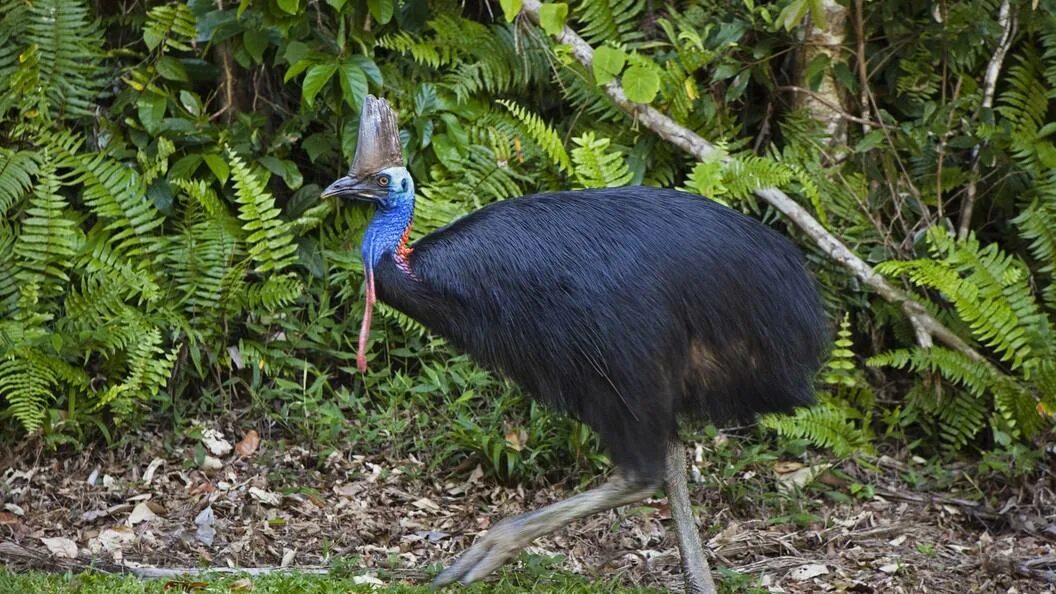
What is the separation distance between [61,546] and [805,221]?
3.24 meters

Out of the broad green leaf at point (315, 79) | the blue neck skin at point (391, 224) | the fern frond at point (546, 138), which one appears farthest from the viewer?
the fern frond at point (546, 138)

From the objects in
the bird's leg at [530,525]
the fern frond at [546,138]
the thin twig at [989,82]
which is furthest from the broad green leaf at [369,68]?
the thin twig at [989,82]

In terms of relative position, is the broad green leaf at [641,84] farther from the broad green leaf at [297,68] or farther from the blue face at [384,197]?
the blue face at [384,197]

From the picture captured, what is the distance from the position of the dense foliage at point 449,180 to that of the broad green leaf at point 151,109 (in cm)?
2

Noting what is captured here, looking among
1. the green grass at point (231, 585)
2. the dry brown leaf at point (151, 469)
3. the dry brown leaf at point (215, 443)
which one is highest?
the green grass at point (231, 585)

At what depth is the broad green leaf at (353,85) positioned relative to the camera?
5691mm

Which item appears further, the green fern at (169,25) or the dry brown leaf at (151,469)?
the green fern at (169,25)

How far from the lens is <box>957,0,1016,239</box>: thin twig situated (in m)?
5.90

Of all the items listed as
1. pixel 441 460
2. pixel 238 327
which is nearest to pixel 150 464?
pixel 238 327

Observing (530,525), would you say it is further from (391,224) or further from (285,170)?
(285,170)

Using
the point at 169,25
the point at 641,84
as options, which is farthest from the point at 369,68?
the point at 641,84

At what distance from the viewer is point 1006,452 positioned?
18.1 ft

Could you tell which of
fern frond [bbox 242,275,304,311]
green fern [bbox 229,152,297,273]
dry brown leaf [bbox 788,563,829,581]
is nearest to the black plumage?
dry brown leaf [bbox 788,563,829,581]

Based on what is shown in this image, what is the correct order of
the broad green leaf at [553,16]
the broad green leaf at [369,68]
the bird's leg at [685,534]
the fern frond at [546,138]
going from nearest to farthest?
the bird's leg at [685,534] → the broad green leaf at [553,16] → the fern frond at [546,138] → the broad green leaf at [369,68]
